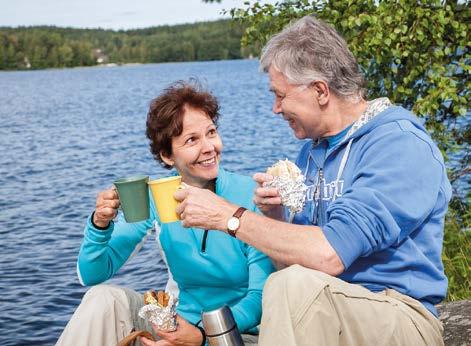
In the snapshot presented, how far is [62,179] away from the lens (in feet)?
64.0

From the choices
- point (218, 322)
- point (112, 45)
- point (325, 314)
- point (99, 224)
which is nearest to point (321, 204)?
point (218, 322)

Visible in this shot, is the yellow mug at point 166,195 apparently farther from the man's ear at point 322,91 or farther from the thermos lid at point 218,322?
the man's ear at point 322,91

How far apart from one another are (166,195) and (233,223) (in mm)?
348

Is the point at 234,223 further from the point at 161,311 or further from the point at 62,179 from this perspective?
the point at 62,179

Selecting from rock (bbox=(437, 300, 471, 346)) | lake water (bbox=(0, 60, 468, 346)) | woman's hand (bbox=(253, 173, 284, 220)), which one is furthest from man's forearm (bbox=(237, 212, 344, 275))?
rock (bbox=(437, 300, 471, 346))

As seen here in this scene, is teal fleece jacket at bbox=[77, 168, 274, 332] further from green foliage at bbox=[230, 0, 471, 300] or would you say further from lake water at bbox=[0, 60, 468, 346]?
green foliage at bbox=[230, 0, 471, 300]

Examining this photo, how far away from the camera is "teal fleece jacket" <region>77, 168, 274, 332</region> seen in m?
3.70

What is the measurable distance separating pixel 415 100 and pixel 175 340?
157 inches

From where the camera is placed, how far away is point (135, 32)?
531ft

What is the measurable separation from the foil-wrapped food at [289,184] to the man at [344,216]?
0.11ft

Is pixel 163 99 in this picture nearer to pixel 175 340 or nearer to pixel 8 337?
pixel 175 340

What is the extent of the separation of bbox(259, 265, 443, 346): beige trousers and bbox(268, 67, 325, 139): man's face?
2.93 ft

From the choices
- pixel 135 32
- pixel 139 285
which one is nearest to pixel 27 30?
pixel 135 32

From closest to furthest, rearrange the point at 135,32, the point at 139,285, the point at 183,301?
1. the point at 183,301
2. the point at 139,285
3. the point at 135,32
